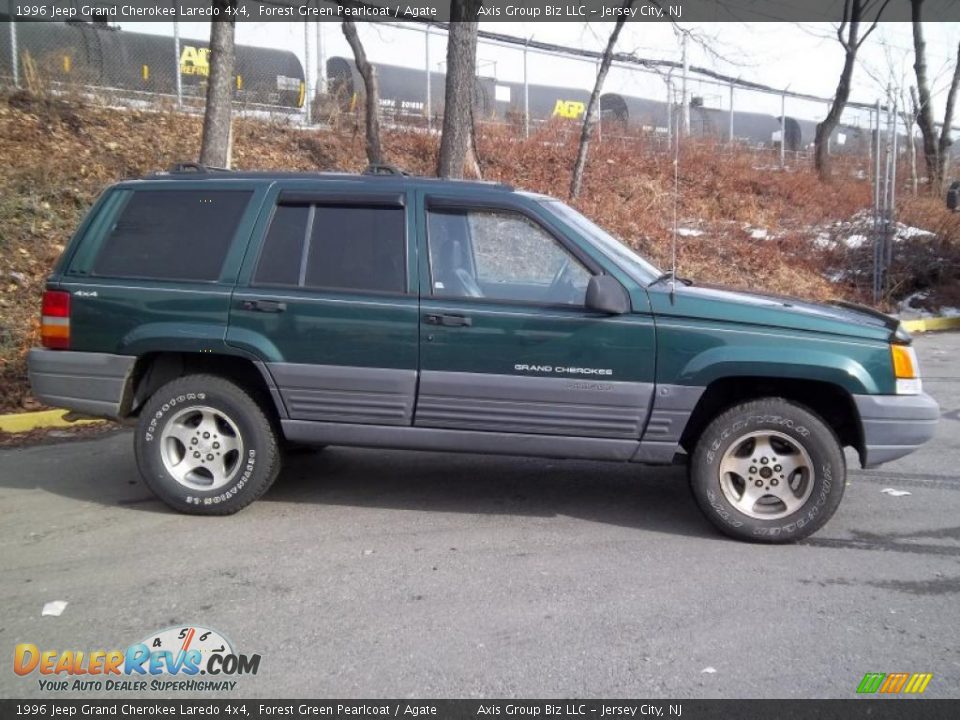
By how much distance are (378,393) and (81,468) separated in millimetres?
2791

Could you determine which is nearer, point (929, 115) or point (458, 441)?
point (458, 441)

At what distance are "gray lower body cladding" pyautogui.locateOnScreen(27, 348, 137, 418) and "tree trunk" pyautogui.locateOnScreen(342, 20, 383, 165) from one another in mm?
11597

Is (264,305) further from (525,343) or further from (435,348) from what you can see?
(525,343)

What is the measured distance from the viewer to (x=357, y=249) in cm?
514

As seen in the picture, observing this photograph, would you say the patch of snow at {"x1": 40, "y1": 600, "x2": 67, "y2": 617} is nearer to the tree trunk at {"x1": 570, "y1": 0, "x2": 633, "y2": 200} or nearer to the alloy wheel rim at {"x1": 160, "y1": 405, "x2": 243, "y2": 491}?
the alloy wheel rim at {"x1": 160, "y1": 405, "x2": 243, "y2": 491}

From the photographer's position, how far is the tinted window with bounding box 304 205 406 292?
507 cm

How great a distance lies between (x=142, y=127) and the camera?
49.4ft

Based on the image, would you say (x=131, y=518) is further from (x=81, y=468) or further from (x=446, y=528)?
(x=446, y=528)

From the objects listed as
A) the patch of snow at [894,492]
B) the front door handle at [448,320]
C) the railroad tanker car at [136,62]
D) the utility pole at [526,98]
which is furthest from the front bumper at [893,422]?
the utility pole at [526,98]

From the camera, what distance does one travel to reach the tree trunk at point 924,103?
22391mm

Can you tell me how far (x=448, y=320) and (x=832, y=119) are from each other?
21039 mm

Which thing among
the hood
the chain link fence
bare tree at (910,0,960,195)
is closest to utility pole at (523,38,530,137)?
the chain link fence

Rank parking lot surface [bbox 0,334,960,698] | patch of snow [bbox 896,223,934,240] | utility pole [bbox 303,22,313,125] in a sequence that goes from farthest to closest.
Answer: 1. patch of snow [bbox 896,223,934,240]
2. utility pole [bbox 303,22,313,125]
3. parking lot surface [bbox 0,334,960,698]

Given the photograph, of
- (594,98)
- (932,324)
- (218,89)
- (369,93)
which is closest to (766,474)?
(218,89)
